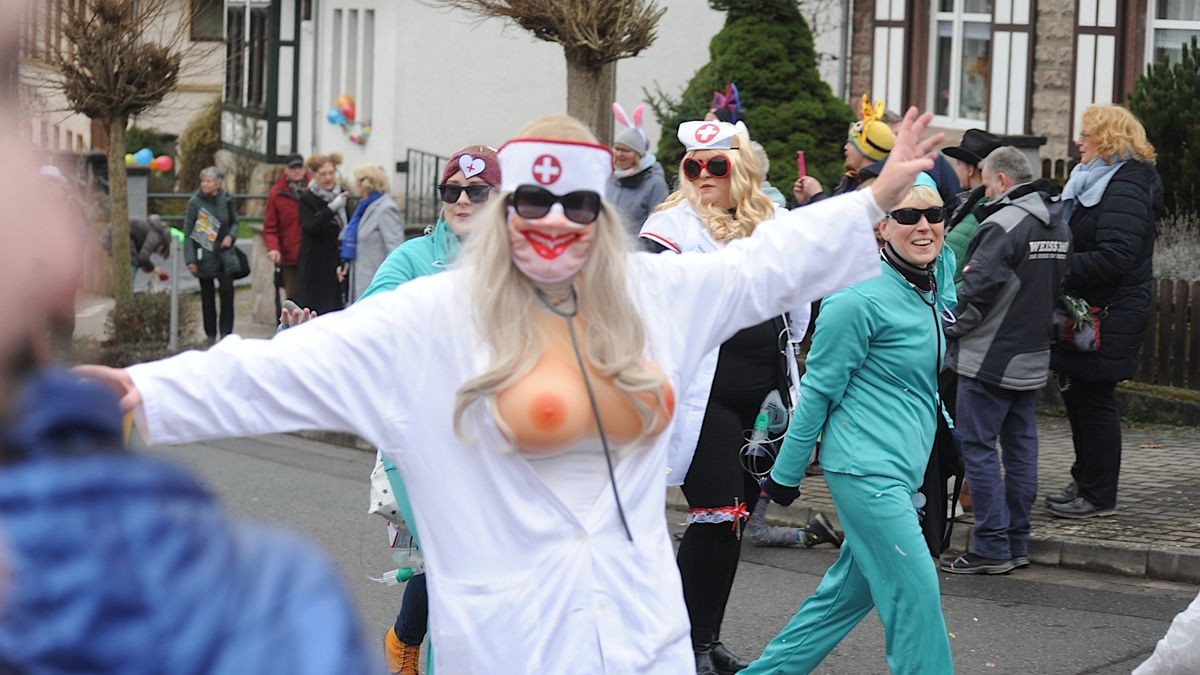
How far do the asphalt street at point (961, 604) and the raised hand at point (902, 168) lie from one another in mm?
2938

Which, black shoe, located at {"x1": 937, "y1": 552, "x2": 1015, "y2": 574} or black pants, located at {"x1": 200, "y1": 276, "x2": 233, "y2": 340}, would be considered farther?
black pants, located at {"x1": 200, "y1": 276, "x2": 233, "y2": 340}

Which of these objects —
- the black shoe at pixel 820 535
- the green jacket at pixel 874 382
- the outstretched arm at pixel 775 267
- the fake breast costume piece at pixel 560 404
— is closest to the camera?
the fake breast costume piece at pixel 560 404

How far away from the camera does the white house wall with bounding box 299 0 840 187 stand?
25531mm

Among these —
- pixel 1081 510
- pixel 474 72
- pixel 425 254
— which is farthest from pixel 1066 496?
pixel 474 72

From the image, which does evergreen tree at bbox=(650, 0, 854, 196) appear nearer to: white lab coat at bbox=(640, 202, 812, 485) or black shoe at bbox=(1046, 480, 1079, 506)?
black shoe at bbox=(1046, 480, 1079, 506)

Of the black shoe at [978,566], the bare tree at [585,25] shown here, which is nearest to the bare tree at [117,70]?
the bare tree at [585,25]

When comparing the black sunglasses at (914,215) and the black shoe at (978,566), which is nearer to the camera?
the black sunglasses at (914,215)

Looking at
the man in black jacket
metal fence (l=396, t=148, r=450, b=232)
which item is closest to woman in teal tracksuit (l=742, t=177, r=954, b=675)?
the man in black jacket

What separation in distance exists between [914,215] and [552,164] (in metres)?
2.31

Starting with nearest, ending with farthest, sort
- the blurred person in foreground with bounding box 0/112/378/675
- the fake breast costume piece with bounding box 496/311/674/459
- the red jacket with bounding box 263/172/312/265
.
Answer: the blurred person in foreground with bounding box 0/112/378/675 → the fake breast costume piece with bounding box 496/311/674/459 → the red jacket with bounding box 263/172/312/265

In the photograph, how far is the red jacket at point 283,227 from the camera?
53.9ft

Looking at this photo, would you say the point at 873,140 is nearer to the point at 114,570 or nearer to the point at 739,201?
the point at 739,201

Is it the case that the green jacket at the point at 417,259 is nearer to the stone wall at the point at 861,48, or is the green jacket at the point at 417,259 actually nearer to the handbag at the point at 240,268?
the handbag at the point at 240,268

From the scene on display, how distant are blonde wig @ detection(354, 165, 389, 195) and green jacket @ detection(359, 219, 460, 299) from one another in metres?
8.44
